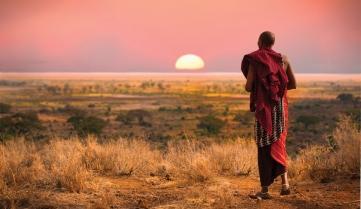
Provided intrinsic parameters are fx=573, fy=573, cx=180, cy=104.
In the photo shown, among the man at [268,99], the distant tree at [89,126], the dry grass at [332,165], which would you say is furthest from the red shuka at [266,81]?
the distant tree at [89,126]

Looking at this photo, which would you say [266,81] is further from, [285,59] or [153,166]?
[153,166]

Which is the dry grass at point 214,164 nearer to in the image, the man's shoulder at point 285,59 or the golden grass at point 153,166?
the golden grass at point 153,166

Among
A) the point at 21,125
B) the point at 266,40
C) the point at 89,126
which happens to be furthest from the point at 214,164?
the point at 21,125

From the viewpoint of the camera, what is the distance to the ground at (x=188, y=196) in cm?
715

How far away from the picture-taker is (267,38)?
282 inches

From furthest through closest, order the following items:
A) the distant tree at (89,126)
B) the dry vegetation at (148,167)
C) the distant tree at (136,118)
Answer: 1. the distant tree at (136,118)
2. the distant tree at (89,126)
3. the dry vegetation at (148,167)

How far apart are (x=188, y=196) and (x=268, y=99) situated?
1.69 m

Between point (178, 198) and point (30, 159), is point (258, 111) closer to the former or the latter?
point (178, 198)

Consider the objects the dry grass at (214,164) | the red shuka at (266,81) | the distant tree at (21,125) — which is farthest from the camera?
the distant tree at (21,125)

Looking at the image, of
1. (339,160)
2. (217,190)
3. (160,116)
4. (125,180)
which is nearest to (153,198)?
(217,190)

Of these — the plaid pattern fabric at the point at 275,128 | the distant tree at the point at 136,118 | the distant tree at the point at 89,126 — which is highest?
the plaid pattern fabric at the point at 275,128

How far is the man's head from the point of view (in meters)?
7.15

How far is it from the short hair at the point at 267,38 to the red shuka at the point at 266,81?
0.08 metres

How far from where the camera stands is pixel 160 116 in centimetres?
4812
